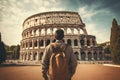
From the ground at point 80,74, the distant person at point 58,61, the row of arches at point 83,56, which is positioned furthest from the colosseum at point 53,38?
the distant person at point 58,61

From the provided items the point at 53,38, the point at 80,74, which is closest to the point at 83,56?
the point at 53,38

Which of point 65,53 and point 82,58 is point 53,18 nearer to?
point 82,58

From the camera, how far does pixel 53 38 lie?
3294 cm

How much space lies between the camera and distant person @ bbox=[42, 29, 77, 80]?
7.00 ft

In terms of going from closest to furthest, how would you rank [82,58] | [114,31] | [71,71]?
[71,71] < [114,31] < [82,58]

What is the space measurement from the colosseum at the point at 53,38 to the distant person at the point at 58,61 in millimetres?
30673

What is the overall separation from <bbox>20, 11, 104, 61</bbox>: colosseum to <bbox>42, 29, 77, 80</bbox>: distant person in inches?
1208

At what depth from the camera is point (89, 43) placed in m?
35.7

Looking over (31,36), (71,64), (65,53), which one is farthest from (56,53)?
(31,36)

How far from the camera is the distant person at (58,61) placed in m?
2.13

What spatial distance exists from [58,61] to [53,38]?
30.9m

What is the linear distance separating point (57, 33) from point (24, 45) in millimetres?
37328

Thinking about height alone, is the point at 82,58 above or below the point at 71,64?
below

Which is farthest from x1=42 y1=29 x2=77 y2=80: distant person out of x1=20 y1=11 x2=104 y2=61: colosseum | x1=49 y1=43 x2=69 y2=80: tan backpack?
x1=20 y1=11 x2=104 y2=61: colosseum
